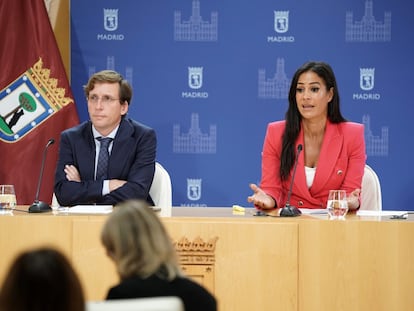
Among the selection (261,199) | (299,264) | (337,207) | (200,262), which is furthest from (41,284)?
(261,199)

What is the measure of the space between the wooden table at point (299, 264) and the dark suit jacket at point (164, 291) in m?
1.45

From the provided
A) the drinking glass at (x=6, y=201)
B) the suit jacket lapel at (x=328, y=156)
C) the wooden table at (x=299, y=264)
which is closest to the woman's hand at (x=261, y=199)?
the suit jacket lapel at (x=328, y=156)

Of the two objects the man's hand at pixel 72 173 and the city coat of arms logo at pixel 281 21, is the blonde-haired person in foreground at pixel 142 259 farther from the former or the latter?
the city coat of arms logo at pixel 281 21

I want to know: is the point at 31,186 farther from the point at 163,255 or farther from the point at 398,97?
the point at 163,255

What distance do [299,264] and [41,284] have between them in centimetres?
227

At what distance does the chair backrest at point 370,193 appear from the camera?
504 centimetres

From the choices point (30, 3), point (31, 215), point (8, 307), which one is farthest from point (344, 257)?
point (30, 3)

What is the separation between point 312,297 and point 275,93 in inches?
126

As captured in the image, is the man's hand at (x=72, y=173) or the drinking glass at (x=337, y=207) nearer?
the drinking glass at (x=337, y=207)

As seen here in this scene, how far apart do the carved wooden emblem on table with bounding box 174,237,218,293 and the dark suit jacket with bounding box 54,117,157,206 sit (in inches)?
41.4

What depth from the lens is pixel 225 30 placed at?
22.7ft

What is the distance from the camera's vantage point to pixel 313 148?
5184 millimetres

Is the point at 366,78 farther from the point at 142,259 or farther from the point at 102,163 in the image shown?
the point at 142,259

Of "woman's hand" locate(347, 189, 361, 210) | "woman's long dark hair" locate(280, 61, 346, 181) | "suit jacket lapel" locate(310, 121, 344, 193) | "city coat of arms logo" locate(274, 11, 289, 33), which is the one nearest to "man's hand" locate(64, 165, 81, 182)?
"woman's long dark hair" locate(280, 61, 346, 181)
